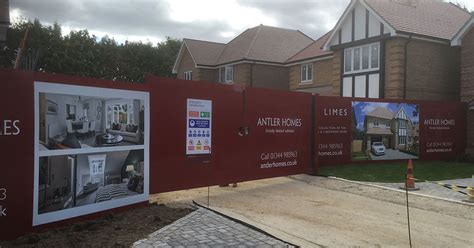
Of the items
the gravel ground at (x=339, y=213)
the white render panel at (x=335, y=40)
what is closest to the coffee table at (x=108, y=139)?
the gravel ground at (x=339, y=213)

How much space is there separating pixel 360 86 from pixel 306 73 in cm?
759

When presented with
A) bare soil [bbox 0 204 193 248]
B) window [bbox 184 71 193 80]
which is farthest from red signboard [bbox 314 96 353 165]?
window [bbox 184 71 193 80]

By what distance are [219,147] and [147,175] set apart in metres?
2.65

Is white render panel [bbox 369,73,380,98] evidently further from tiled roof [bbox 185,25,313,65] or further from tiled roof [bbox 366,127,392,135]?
tiled roof [bbox 185,25,313,65]

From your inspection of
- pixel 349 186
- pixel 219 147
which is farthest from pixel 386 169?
pixel 219 147

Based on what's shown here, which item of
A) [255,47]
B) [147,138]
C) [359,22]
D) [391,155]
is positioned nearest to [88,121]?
[147,138]

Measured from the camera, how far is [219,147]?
10922mm

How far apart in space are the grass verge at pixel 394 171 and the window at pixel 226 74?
838 inches

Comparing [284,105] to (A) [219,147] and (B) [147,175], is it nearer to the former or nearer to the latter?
(A) [219,147]

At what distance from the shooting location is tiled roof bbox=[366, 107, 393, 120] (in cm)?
1666

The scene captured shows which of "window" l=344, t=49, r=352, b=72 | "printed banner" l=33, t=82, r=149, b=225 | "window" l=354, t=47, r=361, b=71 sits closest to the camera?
"printed banner" l=33, t=82, r=149, b=225

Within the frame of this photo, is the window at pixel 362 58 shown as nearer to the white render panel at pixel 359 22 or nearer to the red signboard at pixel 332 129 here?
the white render panel at pixel 359 22

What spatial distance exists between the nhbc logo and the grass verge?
9736 mm

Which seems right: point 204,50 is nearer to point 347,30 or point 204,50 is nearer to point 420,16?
point 347,30
